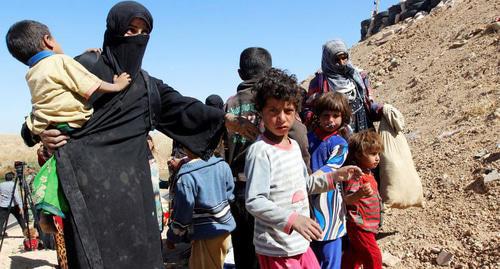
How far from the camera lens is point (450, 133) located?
6.62 metres

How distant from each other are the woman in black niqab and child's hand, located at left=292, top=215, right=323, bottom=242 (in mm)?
655

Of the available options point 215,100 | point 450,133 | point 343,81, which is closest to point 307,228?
point 343,81

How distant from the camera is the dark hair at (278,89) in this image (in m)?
2.31

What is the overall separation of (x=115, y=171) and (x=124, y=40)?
23.8 inches

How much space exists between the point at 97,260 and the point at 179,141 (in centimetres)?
72

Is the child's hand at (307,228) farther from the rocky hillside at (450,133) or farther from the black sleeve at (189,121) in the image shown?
the rocky hillside at (450,133)

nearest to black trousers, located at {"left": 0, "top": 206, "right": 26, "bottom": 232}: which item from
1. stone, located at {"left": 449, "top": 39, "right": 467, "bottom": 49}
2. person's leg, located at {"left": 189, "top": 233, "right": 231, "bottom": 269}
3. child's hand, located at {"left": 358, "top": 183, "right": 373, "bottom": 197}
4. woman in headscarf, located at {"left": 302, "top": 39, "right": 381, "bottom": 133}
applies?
person's leg, located at {"left": 189, "top": 233, "right": 231, "bottom": 269}

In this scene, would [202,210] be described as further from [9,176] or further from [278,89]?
[9,176]

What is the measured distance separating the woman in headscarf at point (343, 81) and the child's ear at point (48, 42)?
207 cm

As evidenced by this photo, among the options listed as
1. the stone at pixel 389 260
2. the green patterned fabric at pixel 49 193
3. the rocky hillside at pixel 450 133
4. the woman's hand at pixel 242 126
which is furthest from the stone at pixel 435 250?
the green patterned fabric at pixel 49 193

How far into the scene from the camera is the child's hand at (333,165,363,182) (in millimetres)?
2403

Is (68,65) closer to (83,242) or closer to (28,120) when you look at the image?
(28,120)

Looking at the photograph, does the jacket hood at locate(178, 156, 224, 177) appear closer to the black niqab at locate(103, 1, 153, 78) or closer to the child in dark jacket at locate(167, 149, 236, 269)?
the child in dark jacket at locate(167, 149, 236, 269)

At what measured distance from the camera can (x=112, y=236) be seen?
204cm
